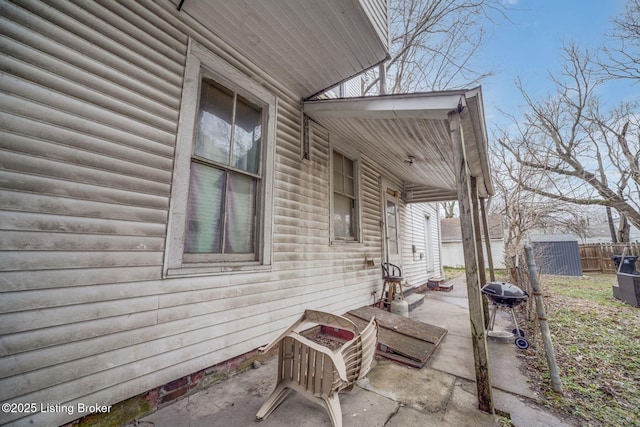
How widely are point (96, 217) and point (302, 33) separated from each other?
2.66 m

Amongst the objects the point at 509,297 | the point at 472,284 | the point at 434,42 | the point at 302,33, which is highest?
the point at 434,42

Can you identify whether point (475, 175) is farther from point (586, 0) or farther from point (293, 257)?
point (586, 0)

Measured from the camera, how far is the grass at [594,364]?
2.04 metres

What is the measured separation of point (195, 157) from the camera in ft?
7.77

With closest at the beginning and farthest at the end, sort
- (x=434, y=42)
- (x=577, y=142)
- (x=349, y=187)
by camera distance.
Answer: (x=349, y=187) → (x=434, y=42) → (x=577, y=142)

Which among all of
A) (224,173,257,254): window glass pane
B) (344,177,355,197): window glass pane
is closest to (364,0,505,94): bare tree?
(344,177,355,197): window glass pane

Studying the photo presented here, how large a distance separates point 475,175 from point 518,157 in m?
7.73

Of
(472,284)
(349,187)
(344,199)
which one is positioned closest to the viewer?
(472,284)

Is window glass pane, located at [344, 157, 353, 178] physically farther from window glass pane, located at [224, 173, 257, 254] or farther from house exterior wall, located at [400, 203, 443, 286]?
house exterior wall, located at [400, 203, 443, 286]

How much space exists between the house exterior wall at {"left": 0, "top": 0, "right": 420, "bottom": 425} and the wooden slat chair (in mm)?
739

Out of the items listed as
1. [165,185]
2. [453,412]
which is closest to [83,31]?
[165,185]

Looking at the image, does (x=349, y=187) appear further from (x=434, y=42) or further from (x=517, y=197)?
(x=517, y=197)

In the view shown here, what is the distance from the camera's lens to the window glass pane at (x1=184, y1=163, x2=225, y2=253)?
233cm

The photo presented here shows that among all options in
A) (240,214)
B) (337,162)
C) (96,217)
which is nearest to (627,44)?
(337,162)
